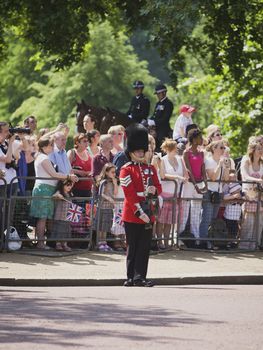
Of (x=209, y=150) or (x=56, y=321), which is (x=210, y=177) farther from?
(x=56, y=321)

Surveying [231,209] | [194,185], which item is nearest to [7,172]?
[194,185]

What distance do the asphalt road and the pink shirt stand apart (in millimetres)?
4377

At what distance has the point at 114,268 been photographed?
18.5 m

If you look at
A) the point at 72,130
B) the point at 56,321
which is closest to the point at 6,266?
the point at 56,321

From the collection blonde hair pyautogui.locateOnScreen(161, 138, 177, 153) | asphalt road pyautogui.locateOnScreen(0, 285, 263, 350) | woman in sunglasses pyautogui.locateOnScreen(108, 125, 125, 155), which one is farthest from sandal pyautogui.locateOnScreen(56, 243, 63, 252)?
asphalt road pyautogui.locateOnScreen(0, 285, 263, 350)

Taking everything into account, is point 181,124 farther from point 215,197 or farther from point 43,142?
point 43,142

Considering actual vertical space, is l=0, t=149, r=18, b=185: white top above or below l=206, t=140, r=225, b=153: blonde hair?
below

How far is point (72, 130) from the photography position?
57.0 metres

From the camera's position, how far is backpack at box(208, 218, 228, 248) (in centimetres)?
2114

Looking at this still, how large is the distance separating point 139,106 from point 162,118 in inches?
34.5

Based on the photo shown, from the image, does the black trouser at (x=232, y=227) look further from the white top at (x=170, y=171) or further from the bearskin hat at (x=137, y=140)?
the bearskin hat at (x=137, y=140)

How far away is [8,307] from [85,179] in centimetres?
616

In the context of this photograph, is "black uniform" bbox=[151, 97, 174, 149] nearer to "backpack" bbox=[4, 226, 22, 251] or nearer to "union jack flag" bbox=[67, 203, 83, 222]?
"union jack flag" bbox=[67, 203, 83, 222]

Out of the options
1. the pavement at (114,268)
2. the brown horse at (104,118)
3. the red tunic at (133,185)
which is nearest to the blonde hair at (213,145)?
the pavement at (114,268)
